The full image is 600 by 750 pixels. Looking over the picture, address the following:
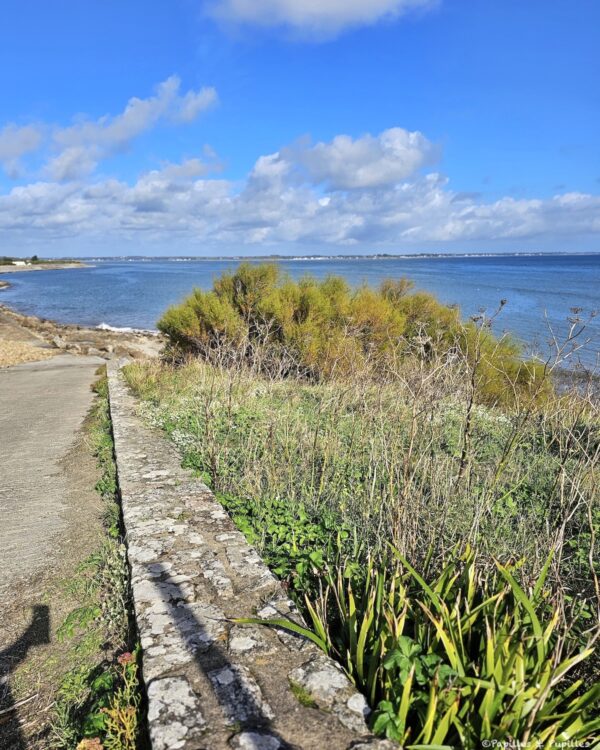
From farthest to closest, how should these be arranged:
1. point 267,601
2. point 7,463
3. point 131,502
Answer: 1. point 7,463
2. point 131,502
3. point 267,601

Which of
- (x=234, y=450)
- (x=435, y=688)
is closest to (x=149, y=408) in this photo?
(x=234, y=450)

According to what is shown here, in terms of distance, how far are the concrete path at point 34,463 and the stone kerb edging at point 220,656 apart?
1.00 meters

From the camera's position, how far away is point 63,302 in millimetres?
49906

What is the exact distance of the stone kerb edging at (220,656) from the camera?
1875mm

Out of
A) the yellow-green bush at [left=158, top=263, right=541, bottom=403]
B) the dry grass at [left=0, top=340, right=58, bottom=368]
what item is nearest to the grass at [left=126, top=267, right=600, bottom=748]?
the yellow-green bush at [left=158, top=263, right=541, bottom=403]

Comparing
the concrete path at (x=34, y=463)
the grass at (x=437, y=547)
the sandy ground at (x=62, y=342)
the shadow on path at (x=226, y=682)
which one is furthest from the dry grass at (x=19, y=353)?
the shadow on path at (x=226, y=682)

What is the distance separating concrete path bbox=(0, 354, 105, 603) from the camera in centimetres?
417

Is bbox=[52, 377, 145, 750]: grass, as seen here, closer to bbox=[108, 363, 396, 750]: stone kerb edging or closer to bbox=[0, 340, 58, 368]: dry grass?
bbox=[108, 363, 396, 750]: stone kerb edging

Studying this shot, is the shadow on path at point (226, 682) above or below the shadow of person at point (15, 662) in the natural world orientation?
above

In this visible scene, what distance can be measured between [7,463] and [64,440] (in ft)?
3.64

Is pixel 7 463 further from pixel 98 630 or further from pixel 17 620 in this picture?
pixel 98 630

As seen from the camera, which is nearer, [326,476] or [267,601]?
[267,601]

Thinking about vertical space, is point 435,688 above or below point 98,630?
above

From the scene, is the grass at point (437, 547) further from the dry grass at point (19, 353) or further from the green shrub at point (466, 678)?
the dry grass at point (19, 353)
